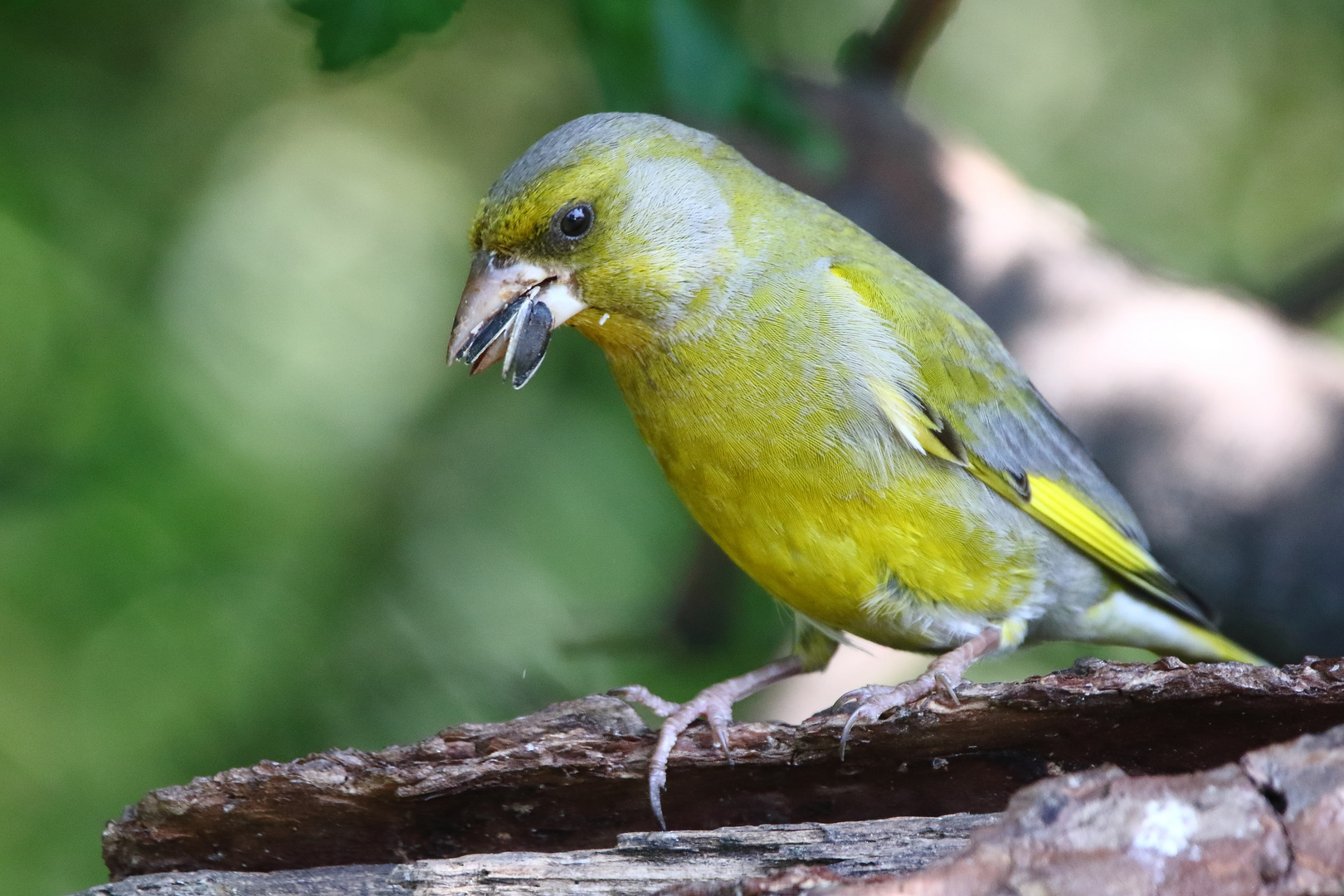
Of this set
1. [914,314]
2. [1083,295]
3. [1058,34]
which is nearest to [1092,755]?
[914,314]

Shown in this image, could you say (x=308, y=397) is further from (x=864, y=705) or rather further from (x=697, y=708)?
(x=864, y=705)

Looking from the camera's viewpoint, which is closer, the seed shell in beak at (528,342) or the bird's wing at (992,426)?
the seed shell in beak at (528,342)

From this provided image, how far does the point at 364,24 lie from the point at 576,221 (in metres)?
0.78

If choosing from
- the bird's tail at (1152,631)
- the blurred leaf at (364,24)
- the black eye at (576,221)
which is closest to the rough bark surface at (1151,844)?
the black eye at (576,221)

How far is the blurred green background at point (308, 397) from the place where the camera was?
461cm

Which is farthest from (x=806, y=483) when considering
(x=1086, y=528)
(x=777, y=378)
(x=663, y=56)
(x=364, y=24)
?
(x=364, y=24)

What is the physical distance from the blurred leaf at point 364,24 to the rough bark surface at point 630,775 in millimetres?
1743

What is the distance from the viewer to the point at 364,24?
3.09 metres

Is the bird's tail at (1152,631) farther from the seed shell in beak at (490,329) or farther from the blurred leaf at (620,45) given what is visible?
the blurred leaf at (620,45)

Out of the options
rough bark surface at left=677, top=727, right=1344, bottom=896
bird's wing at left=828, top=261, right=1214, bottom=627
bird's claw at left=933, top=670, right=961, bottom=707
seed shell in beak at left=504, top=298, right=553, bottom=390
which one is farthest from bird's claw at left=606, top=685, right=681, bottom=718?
rough bark surface at left=677, top=727, right=1344, bottom=896

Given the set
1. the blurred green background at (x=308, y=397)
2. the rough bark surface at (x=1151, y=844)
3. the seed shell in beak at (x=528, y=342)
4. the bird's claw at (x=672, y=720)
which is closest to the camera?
the rough bark surface at (x=1151, y=844)

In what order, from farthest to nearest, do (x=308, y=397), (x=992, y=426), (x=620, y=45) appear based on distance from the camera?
1. (x=308, y=397)
2. (x=620, y=45)
3. (x=992, y=426)

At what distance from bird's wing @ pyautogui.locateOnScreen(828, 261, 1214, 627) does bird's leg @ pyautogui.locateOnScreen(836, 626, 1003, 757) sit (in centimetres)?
42

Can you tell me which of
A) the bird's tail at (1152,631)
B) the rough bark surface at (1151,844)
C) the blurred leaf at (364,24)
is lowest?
A: the rough bark surface at (1151,844)
